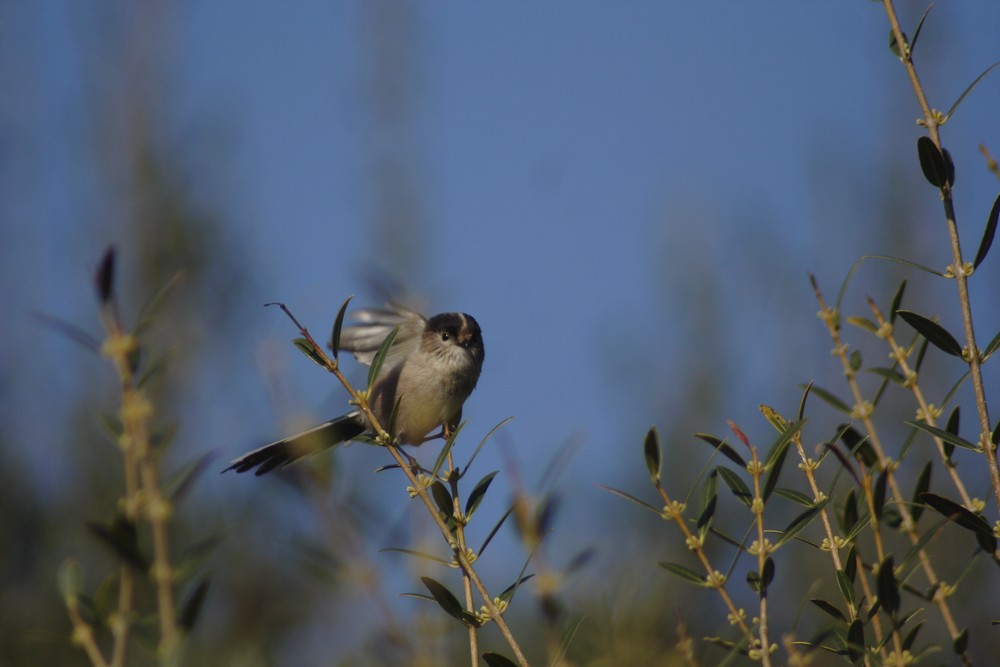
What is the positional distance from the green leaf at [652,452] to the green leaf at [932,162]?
0.66 m

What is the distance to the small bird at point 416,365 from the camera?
402cm

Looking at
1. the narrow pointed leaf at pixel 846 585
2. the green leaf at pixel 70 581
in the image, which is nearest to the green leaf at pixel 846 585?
the narrow pointed leaf at pixel 846 585

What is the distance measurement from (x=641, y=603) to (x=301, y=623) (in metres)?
2.55

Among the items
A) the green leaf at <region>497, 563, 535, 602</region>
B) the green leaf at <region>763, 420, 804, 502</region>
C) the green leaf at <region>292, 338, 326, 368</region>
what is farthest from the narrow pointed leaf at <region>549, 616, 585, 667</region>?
the green leaf at <region>292, 338, 326, 368</region>

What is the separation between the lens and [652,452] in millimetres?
1419

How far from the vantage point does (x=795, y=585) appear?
23.9 feet

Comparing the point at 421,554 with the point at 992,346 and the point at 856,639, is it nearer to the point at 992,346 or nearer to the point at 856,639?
the point at 856,639

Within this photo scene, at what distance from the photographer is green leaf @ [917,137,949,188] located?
1552 mm

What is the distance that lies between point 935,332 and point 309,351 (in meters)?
1.12

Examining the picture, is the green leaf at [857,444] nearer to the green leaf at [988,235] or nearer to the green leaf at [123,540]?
the green leaf at [988,235]

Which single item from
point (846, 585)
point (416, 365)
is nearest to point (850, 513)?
point (846, 585)

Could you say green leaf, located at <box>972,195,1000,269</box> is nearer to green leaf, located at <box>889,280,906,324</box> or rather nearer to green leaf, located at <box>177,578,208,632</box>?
green leaf, located at <box>889,280,906,324</box>

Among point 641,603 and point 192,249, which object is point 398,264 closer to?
point 192,249

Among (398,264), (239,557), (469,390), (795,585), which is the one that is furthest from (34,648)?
(398,264)
